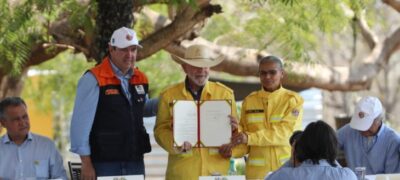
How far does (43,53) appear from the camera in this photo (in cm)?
1212

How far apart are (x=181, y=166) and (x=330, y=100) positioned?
23.2 metres

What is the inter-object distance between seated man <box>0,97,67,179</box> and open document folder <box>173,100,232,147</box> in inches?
40.2

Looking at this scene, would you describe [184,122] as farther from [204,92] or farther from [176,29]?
[176,29]

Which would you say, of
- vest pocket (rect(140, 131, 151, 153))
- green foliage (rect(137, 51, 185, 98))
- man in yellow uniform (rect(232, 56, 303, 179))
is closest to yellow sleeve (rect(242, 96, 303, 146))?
man in yellow uniform (rect(232, 56, 303, 179))

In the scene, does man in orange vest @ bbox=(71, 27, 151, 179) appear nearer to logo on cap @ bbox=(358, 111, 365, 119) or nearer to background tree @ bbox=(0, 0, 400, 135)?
background tree @ bbox=(0, 0, 400, 135)

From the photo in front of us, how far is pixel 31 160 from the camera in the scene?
7.66 meters

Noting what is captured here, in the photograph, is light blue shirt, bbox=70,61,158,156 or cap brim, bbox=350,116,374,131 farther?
cap brim, bbox=350,116,374,131

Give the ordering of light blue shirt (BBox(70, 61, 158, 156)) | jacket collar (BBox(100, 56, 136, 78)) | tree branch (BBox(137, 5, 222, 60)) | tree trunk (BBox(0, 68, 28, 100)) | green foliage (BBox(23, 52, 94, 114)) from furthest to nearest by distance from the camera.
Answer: green foliage (BBox(23, 52, 94, 114)) → tree trunk (BBox(0, 68, 28, 100)) → tree branch (BBox(137, 5, 222, 60)) → jacket collar (BBox(100, 56, 136, 78)) → light blue shirt (BBox(70, 61, 158, 156))

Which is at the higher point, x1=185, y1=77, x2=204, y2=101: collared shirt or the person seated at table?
x1=185, y1=77, x2=204, y2=101: collared shirt

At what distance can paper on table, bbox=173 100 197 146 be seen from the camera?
7.43 metres

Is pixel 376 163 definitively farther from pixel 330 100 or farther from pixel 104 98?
pixel 330 100

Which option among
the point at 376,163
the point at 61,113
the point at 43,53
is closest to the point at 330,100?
the point at 61,113

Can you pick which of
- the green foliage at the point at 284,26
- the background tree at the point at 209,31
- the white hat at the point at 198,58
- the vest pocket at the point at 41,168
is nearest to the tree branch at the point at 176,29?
the background tree at the point at 209,31

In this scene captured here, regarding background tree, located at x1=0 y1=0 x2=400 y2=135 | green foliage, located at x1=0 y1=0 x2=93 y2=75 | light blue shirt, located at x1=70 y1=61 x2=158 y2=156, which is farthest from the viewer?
background tree, located at x1=0 y1=0 x2=400 y2=135
